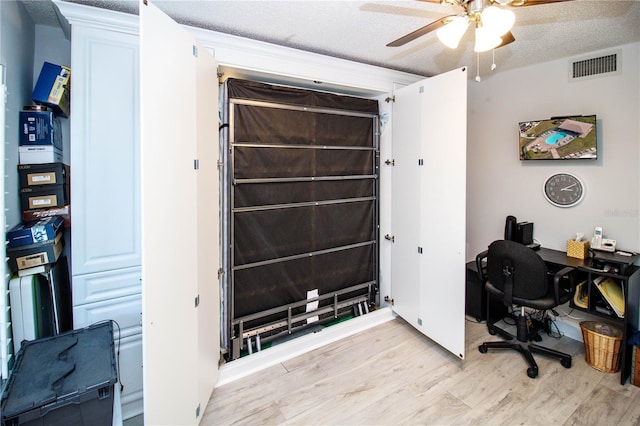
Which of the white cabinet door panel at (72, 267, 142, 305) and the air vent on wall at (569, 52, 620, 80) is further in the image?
the air vent on wall at (569, 52, 620, 80)

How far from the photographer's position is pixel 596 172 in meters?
2.61

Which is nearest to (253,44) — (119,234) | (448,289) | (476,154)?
(119,234)

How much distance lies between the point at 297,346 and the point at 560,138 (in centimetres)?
296

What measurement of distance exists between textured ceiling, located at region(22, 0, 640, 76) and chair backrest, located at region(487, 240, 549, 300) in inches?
60.1

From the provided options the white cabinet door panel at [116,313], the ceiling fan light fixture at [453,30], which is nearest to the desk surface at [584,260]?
the ceiling fan light fixture at [453,30]

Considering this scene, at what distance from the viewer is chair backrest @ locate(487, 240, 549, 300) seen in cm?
218

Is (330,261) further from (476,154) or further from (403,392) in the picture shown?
(476,154)

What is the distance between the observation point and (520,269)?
2.23m

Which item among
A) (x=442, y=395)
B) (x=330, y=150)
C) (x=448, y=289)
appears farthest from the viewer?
(x=330, y=150)

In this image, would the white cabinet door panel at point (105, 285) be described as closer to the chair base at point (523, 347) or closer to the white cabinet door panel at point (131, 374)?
the white cabinet door panel at point (131, 374)

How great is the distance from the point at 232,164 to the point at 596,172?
120 inches

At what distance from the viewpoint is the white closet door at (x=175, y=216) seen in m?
1.36

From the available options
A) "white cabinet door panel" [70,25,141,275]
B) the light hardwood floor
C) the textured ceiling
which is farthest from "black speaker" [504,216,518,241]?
"white cabinet door panel" [70,25,141,275]

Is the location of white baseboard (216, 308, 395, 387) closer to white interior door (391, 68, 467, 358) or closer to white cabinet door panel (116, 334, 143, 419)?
white interior door (391, 68, 467, 358)
